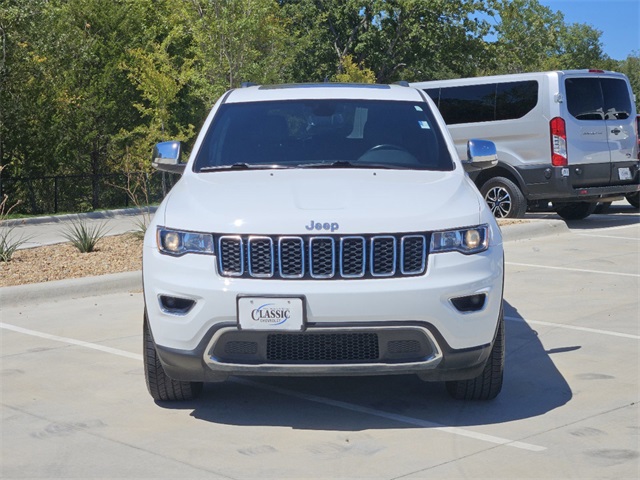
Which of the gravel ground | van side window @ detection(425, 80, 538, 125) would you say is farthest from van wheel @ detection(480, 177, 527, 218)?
the gravel ground

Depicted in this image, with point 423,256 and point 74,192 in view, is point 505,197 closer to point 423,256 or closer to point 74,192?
point 423,256

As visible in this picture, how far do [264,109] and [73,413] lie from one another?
7.79 ft

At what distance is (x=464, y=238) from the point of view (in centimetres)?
563

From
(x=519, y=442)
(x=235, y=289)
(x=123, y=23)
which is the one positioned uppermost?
(x=123, y=23)

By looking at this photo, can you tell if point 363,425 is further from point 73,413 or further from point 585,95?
point 585,95

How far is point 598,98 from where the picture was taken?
16.3 metres

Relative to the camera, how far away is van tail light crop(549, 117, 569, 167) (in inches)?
625

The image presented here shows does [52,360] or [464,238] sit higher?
[464,238]

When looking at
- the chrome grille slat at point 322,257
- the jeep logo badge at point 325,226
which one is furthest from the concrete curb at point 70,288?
the jeep logo badge at point 325,226

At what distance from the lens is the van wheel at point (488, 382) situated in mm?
5969

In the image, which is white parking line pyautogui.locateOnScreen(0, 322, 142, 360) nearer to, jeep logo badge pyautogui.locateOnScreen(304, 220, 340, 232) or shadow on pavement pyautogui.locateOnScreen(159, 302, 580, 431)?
shadow on pavement pyautogui.locateOnScreen(159, 302, 580, 431)

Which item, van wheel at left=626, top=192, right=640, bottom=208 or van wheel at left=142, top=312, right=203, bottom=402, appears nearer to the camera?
van wheel at left=142, top=312, right=203, bottom=402

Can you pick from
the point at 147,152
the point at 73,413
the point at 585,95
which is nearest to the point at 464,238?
the point at 73,413

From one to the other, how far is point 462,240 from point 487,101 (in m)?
11.9
